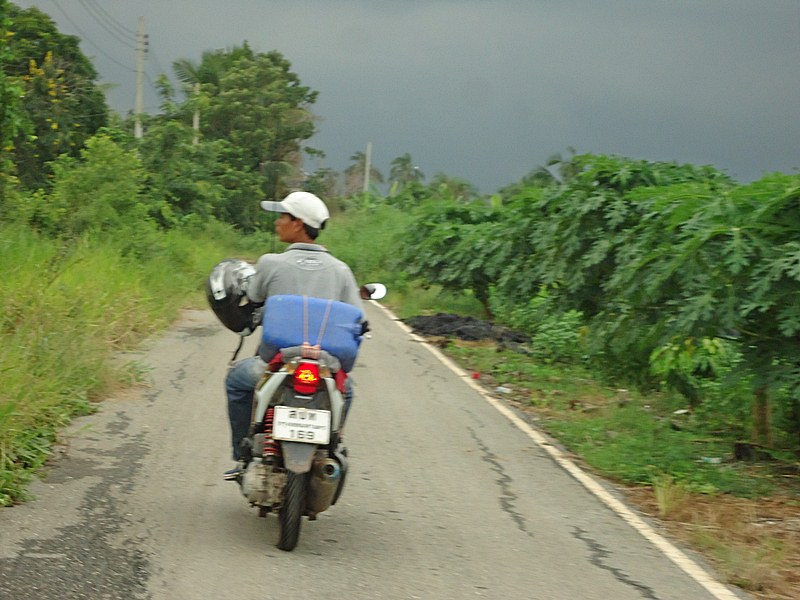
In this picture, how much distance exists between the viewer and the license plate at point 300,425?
5.69 metres

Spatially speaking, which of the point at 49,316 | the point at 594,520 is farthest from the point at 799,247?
the point at 49,316

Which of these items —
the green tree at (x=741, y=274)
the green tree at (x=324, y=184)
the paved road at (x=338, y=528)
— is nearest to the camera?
the paved road at (x=338, y=528)

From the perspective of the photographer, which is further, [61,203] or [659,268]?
[61,203]

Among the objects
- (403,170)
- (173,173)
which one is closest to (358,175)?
(403,170)

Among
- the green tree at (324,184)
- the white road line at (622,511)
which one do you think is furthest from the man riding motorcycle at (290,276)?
the green tree at (324,184)

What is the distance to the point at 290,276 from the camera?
20.3 feet

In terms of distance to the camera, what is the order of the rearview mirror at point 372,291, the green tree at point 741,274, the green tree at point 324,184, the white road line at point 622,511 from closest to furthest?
the white road line at point 622,511 < the rearview mirror at point 372,291 < the green tree at point 741,274 < the green tree at point 324,184

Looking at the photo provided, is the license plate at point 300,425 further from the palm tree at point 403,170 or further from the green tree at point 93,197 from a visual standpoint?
the palm tree at point 403,170

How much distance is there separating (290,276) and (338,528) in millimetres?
1583

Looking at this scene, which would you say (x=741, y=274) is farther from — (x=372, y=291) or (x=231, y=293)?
(x=231, y=293)

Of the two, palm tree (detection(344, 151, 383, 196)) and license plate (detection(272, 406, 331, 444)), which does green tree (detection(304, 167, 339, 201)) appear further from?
license plate (detection(272, 406, 331, 444))

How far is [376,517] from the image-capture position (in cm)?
694

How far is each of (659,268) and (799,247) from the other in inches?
52.4

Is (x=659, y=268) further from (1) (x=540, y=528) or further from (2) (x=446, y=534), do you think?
(2) (x=446, y=534)
